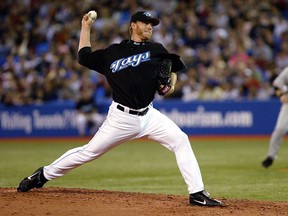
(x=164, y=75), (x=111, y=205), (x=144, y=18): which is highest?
(x=144, y=18)

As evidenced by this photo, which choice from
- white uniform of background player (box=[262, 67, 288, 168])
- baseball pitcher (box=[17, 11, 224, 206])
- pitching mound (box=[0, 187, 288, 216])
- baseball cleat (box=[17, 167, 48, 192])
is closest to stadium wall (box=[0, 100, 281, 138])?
white uniform of background player (box=[262, 67, 288, 168])

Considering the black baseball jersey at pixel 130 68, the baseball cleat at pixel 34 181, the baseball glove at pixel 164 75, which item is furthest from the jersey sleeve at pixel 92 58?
the baseball cleat at pixel 34 181

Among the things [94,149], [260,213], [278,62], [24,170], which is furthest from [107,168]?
[278,62]

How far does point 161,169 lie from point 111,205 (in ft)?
17.1

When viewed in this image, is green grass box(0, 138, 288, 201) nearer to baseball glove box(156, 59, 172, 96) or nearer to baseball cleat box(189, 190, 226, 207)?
baseball cleat box(189, 190, 226, 207)

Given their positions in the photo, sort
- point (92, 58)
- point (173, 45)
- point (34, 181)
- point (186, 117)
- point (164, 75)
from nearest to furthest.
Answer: point (164, 75)
point (92, 58)
point (34, 181)
point (186, 117)
point (173, 45)

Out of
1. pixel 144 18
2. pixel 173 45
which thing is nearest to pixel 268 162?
pixel 144 18

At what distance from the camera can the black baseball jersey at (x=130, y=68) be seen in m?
7.13

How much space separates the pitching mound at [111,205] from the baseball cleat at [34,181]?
0.10 m

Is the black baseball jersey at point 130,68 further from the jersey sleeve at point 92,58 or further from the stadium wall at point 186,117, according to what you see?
the stadium wall at point 186,117

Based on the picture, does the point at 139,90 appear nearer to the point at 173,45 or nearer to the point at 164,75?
the point at 164,75

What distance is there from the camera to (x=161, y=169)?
1227 cm

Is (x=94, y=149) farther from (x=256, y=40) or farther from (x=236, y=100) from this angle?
(x=256, y=40)

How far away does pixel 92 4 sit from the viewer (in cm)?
2372
